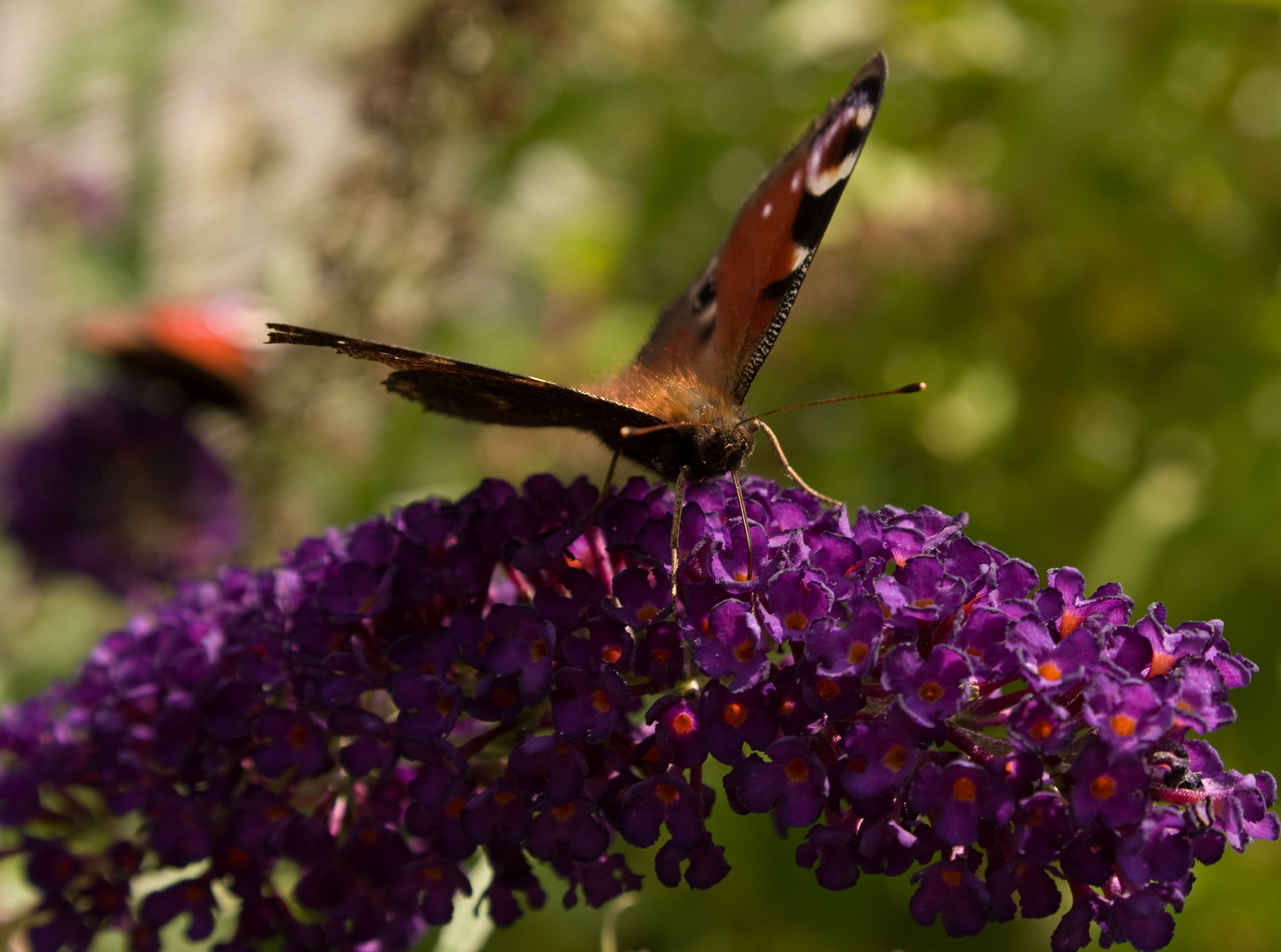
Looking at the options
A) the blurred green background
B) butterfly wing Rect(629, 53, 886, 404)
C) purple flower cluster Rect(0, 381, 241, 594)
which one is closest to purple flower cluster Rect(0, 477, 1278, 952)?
butterfly wing Rect(629, 53, 886, 404)

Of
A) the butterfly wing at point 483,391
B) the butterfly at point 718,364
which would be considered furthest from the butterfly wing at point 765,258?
the butterfly wing at point 483,391

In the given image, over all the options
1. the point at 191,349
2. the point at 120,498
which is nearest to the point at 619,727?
the point at 191,349

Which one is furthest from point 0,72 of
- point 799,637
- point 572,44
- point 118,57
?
point 799,637

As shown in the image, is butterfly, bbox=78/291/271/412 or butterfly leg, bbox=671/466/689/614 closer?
butterfly leg, bbox=671/466/689/614

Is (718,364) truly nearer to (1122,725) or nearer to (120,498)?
(1122,725)

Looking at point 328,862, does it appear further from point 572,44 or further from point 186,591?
point 572,44

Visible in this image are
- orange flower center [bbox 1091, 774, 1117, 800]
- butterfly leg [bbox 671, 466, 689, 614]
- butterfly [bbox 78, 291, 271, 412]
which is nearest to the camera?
orange flower center [bbox 1091, 774, 1117, 800]

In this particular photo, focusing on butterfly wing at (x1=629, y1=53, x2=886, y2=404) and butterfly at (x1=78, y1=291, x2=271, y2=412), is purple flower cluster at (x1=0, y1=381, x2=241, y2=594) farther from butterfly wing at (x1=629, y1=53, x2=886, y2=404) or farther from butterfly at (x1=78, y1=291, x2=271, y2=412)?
butterfly wing at (x1=629, y1=53, x2=886, y2=404)
